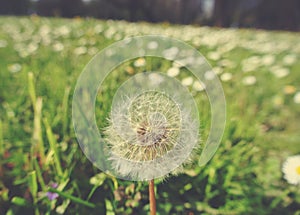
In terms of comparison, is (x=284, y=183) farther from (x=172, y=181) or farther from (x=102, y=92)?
(x=102, y=92)

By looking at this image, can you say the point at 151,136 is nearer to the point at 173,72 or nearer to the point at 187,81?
the point at 187,81

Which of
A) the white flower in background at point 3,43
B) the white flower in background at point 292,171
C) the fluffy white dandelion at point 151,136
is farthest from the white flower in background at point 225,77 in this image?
the white flower in background at point 3,43

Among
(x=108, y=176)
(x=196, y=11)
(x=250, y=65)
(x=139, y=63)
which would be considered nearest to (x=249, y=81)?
(x=250, y=65)

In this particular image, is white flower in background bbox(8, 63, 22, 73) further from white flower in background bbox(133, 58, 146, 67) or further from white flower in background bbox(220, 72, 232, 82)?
white flower in background bbox(220, 72, 232, 82)

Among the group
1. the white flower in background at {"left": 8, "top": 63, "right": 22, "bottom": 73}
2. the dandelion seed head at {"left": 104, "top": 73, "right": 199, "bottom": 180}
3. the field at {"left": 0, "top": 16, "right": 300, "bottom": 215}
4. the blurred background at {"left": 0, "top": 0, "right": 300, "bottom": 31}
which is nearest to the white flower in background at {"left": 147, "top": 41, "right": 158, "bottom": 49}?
the field at {"left": 0, "top": 16, "right": 300, "bottom": 215}

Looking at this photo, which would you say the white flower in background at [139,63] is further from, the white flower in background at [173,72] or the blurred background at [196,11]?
the blurred background at [196,11]

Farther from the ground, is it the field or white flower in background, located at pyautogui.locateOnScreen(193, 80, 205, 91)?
white flower in background, located at pyautogui.locateOnScreen(193, 80, 205, 91)
